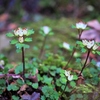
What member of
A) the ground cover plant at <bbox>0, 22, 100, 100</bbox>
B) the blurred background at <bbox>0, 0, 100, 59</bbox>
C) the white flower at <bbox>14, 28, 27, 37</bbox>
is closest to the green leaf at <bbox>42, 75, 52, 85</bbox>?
the ground cover plant at <bbox>0, 22, 100, 100</bbox>

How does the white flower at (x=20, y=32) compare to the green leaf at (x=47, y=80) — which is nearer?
the white flower at (x=20, y=32)

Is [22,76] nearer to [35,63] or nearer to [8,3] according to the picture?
[35,63]

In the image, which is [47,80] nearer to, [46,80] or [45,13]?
[46,80]

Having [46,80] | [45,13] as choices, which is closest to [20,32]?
[46,80]

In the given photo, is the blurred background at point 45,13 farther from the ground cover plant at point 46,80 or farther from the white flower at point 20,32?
the white flower at point 20,32

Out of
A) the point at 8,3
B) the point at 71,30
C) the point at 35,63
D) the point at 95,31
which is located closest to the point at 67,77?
the point at 35,63

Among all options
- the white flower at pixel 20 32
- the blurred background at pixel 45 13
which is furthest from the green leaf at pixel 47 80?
the blurred background at pixel 45 13

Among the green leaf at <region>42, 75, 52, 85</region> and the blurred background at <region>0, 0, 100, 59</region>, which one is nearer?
the green leaf at <region>42, 75, 52, 85</region>

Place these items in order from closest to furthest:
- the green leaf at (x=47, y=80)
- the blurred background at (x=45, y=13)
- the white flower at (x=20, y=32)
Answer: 1. the white flower at (x=20, y=32)
2. the green leaf at (x=47, y=80)
3. the blurred background at (x=45, y=13)

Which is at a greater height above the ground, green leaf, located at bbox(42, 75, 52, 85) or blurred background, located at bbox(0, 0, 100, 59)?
blurred background, located at bbox(0, 0, 100, 59)

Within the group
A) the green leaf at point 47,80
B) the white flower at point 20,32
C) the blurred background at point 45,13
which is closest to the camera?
the white flower at point 20,32

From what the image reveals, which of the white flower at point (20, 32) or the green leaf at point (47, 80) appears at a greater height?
the white flower at point (20, 32)

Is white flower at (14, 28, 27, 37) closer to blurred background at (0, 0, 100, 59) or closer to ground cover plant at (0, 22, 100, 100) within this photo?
ground cover plant at (0, 22, 100, 100)
